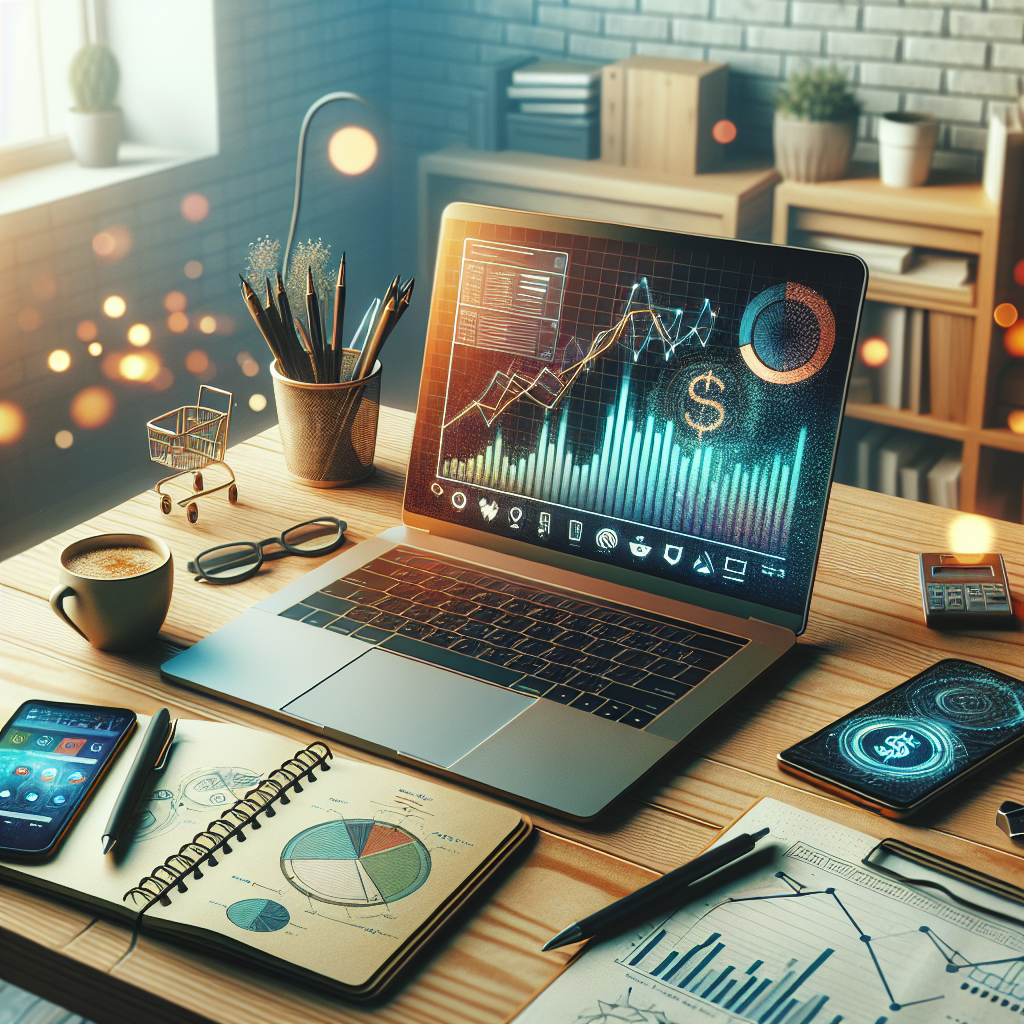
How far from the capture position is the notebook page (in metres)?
0.60

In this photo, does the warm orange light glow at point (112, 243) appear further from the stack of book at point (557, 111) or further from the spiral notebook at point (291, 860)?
the spiral notebook at point (291, 860)

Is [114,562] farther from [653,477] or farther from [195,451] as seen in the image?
[653,477]

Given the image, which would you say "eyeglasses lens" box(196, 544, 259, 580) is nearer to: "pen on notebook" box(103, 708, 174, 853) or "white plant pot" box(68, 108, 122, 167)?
"pen on notebook" box(103, 708, 174, 853)

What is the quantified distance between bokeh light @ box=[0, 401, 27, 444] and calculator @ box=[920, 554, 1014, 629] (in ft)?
6.59

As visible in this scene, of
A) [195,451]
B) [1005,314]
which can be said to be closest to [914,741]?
[195,451]

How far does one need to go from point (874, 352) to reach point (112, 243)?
179 cm

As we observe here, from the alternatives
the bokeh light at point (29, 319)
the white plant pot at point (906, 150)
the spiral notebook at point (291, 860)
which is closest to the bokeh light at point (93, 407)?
the bokeh light at point (29, 319)

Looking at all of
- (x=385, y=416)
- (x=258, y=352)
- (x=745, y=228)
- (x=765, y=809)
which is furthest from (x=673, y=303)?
(x=258, y=352)

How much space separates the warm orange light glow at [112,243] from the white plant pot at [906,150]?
175cm

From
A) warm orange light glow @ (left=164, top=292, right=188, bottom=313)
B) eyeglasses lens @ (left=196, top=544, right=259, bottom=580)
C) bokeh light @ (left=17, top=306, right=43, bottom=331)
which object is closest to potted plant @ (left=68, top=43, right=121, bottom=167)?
warm orange light glow @ (left=164, top=292, right=188, bottom=313)

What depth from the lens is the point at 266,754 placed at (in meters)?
0.81

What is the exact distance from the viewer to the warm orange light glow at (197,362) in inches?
114

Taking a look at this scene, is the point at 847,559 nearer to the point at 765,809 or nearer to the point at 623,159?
the point at 765,809

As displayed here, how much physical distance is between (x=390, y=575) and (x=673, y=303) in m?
0.34
